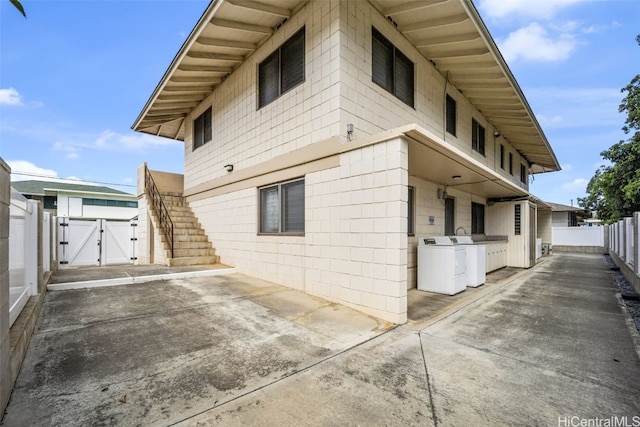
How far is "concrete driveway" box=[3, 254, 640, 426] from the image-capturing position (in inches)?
83.1

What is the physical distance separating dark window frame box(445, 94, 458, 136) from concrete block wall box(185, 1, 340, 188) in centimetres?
434

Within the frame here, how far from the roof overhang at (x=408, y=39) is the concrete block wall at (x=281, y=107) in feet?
1.17

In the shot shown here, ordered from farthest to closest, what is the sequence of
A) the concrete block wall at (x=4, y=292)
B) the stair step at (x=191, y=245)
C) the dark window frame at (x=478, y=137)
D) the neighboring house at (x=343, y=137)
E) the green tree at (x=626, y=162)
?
the green tree at (x=626, y=162), the dark window frame at (x=478, y=137), the stair step at (x=191, y=245), the neighboring house at (x=343, y=137), the concrete block wall at (x=4, y=292)

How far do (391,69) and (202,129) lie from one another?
6.61 m

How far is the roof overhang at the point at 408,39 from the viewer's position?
555 cm

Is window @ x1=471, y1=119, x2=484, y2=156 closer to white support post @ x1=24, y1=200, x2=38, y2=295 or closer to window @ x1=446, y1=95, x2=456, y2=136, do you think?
window @ x1=446, y1=95, x2=456, y2=136

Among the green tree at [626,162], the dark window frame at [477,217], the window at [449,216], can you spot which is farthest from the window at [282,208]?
the green tree at [626,162]

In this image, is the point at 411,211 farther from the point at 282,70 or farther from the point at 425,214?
the point at 282,70

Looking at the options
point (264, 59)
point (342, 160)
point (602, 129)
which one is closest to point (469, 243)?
point (342, 160)

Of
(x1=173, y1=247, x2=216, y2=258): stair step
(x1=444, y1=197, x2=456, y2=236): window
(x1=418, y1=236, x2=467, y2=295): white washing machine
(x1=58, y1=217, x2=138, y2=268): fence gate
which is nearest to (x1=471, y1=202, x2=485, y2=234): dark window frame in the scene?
(x1=444, y1=197, x2=456, y2=236): window

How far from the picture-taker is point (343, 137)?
4.92m

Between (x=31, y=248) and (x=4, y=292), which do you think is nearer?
(x=4, y=292)

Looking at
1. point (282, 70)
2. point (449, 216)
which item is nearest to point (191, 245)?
point (282, 70)

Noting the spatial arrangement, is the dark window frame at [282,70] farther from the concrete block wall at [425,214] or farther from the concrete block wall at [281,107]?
the concrete block wall at [425,214]
